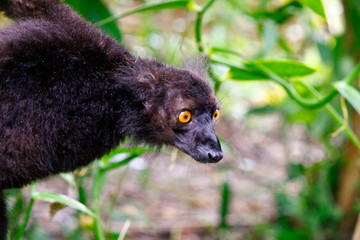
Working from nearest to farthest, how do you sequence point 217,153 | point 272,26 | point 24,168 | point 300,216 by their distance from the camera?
point 24,168 → point 217,153 → point 272,26 → point 300,216

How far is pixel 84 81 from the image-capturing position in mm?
1952

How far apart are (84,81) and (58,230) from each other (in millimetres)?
2257

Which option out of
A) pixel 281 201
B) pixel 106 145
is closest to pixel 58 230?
pixel 281 201

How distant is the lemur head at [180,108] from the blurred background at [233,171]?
208 mm

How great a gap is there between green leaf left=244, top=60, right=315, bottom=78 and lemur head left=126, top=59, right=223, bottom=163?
40cm

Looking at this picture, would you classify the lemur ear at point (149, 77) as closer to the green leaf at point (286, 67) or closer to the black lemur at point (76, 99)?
the black lemur at point (76, 99)

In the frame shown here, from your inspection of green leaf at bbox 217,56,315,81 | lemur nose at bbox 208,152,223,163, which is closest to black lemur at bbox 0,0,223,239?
lemur nose at bbox 208,152,223,163

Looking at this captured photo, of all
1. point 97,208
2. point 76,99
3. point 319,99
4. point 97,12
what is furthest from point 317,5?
point 97,208

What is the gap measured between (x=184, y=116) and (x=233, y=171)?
3.49 meters

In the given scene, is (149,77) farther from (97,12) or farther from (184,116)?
(97,12)

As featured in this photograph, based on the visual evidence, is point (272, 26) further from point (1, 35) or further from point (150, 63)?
point (1, 35)

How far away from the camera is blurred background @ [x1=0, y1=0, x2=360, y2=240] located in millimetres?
2496

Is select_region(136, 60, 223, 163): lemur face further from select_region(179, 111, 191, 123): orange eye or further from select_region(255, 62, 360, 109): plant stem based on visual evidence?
select_region(255, 62, 360, 109): plant stem

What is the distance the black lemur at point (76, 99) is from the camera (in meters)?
1.84
